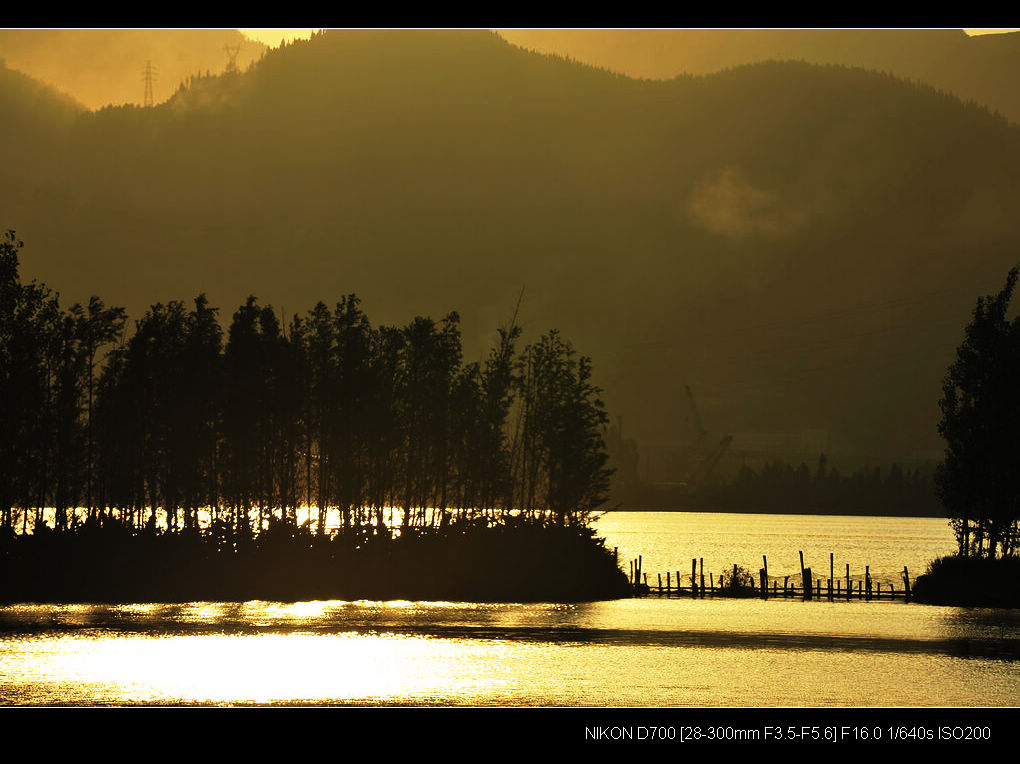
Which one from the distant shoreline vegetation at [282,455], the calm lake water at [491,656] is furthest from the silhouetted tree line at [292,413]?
the calm lake water at [491,656]

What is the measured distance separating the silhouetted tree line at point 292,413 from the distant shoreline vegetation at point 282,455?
0.69ft

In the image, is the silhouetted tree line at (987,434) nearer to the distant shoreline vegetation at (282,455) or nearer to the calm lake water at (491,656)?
the calm lake water at (491,656)

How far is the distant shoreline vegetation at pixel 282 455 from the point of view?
8269 centimetres

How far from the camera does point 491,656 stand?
183ft

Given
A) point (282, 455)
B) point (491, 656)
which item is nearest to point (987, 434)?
point (491, 656)

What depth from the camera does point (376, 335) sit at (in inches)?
4368

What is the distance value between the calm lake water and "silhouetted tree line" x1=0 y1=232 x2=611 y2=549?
20527 mm

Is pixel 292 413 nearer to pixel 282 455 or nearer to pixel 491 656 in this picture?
pixel 282 455

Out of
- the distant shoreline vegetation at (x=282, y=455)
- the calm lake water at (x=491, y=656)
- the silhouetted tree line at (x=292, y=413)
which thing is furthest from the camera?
the silhouetted tree line at (x=292, y=413)

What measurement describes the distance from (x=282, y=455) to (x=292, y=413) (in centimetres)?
672

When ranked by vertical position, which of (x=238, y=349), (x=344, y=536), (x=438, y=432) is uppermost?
(x=238, y=349)

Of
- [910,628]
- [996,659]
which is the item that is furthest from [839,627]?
[996,659]
